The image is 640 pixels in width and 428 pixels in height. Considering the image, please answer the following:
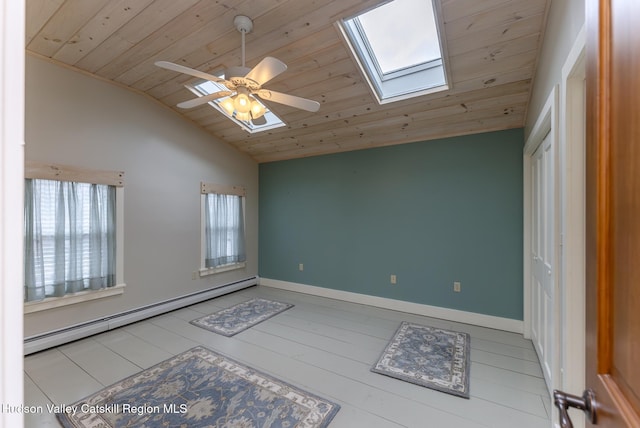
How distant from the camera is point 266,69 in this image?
1813mm

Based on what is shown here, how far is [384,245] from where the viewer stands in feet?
12.6

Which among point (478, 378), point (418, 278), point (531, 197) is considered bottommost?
point (478, 378)

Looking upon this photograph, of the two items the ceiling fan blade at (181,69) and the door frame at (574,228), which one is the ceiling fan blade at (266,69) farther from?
the door frame at (574,228)

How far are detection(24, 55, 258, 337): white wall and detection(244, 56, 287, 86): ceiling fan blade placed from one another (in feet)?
7.34

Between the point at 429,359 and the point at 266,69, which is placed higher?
the point at 266,69

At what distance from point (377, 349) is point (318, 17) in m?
2.93

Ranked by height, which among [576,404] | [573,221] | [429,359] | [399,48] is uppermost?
[399,48]

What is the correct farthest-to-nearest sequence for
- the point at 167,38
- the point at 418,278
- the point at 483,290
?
the point at 418,278
the point at 483,290
the point at 167,38

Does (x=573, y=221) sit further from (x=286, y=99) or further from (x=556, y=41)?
(x=286, y=99)

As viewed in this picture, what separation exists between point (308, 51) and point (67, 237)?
3.02m

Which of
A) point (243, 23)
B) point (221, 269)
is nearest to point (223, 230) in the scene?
point (221, 269)

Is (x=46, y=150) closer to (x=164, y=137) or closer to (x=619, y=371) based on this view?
(x=164, y=137)

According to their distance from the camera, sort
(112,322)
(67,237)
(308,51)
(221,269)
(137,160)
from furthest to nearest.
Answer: (221,269) < (137,160) < (112,322) < (67,237) < (308,51)

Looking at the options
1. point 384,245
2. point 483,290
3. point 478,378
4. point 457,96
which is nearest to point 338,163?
point 384,245
